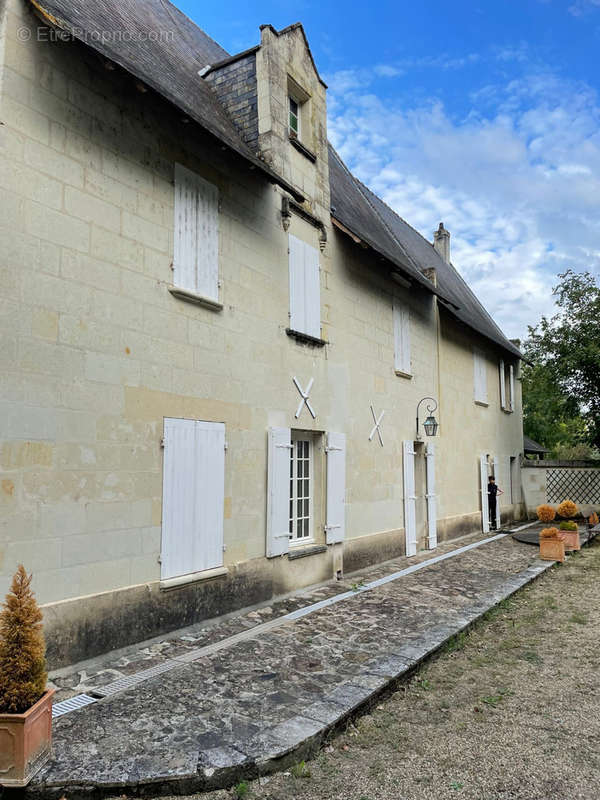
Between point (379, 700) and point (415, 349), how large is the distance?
7939mm

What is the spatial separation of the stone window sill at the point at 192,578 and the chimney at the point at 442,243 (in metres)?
14.4

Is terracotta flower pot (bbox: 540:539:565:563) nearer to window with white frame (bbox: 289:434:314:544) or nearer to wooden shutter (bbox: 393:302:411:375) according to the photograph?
wooden shutter (bbox: 393:302:411:375)

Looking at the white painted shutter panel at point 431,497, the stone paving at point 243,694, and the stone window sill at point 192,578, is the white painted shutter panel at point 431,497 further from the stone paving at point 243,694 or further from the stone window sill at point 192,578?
the stone window sill at point 192,578

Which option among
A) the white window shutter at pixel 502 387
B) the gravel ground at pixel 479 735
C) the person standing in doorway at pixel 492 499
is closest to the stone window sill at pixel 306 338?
the gravel ground at pixel 479 735

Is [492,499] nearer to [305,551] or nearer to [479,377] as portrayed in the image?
[479,377]

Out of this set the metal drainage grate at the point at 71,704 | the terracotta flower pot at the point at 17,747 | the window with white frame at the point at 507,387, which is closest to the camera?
the terracotta flower pot at the point at 17,747

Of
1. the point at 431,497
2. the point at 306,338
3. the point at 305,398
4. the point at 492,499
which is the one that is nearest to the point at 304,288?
the point at 306,338

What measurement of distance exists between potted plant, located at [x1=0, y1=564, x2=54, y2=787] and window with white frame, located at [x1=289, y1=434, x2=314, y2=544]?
189 inches

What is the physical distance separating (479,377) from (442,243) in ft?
17.5

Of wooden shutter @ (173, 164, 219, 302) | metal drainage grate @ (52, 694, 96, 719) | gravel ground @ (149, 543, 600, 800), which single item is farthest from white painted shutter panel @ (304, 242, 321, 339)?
metal drainage grate @ (52, 694, 96, 719)

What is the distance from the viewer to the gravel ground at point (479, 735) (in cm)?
318

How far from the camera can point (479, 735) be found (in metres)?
3.81

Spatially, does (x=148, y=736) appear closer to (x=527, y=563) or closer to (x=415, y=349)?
(x=527, y=563)

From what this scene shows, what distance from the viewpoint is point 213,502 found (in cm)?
616
